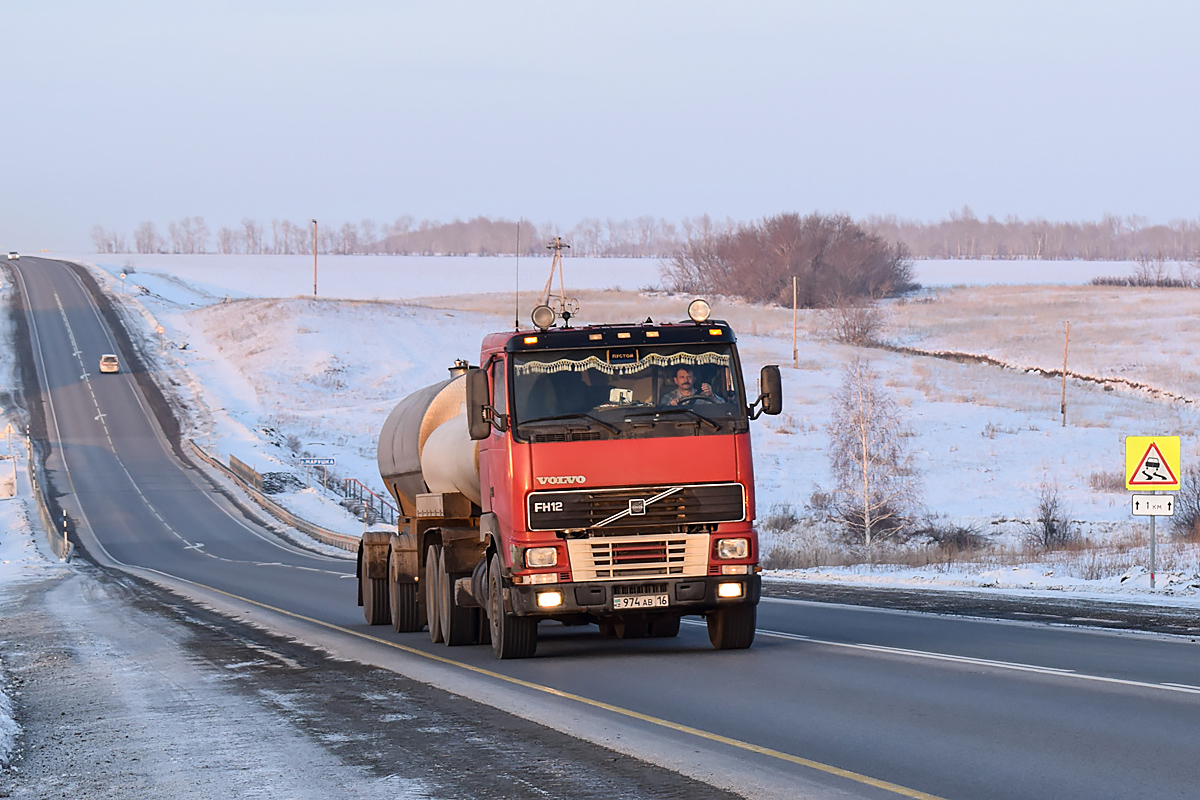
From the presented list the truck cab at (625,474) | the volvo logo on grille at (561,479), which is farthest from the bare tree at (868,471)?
the volvo logo on grille at (561,479)

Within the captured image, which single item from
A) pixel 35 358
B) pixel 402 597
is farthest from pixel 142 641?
pixel 35 358

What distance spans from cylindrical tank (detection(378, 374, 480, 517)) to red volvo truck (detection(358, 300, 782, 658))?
142 centimetres

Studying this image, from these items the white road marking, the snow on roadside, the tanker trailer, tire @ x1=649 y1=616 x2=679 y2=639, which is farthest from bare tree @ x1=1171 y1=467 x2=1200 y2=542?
the snow on roadside

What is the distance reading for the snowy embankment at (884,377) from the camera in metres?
44.6

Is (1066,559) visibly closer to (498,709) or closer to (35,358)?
(498,709)

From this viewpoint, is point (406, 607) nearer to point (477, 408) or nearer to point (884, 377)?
point (477, 408)

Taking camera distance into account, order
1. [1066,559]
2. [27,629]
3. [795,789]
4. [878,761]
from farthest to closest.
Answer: [1066,559], [27,629], [878,761], [795,789]

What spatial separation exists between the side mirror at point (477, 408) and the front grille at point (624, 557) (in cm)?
159

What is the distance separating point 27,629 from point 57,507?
4548cm

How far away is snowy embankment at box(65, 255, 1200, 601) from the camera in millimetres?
44625

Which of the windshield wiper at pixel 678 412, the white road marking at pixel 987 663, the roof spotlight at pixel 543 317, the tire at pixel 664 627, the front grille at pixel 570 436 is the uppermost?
the roof spotlight at pixel 543 317

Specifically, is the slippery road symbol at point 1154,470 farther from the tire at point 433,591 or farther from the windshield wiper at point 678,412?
the tire at point 433,591

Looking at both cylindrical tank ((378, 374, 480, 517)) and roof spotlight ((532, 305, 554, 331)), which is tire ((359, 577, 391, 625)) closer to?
cylindrical tank ((378, 374, 480, 517))

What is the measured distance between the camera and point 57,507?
212 ft
